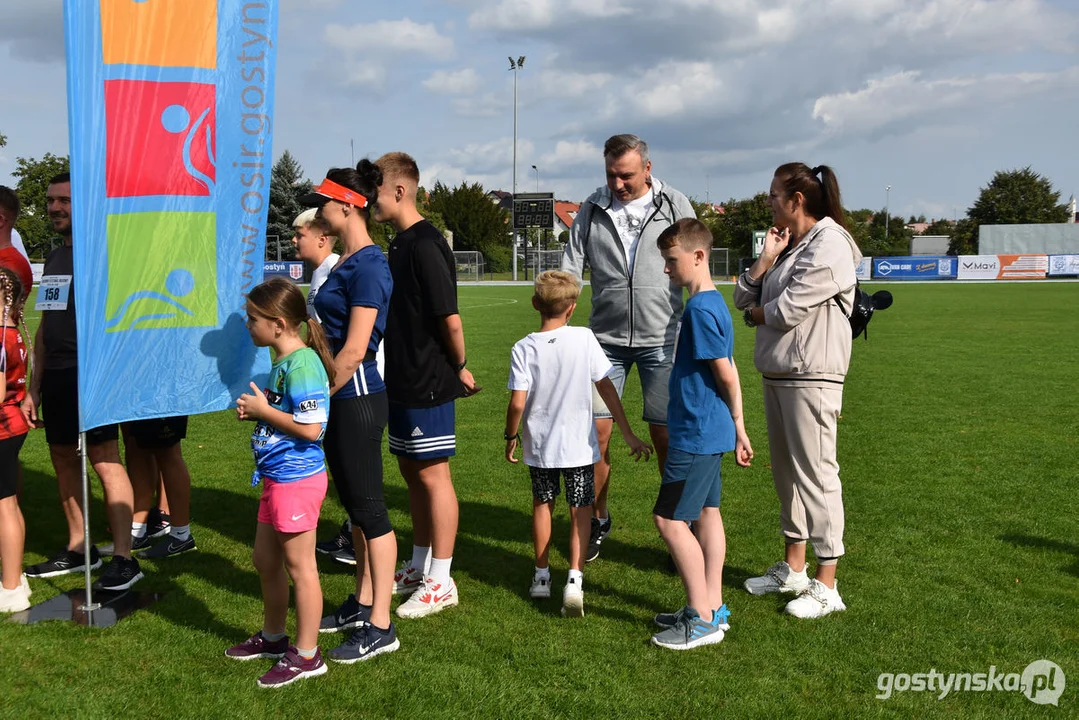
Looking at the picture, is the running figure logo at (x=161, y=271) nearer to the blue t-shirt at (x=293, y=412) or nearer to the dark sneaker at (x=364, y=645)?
the blue t-shirt at (x=293, y=412)

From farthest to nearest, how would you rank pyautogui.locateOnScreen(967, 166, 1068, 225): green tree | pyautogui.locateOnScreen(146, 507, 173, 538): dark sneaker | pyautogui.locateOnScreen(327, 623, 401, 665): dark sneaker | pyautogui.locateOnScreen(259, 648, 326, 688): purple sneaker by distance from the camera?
pyautogui.locateOnScreen(967, 166, 1068, 225): green tree → pyautogui.locateOnScreen(146, 507, 173, 538): dark sneaker → pyautogui.locateOnScreen(327, 623, 401, 665): dark sneaker → pyautogui.locateOnScreen(259, 648, 326, 688): purple sneaker

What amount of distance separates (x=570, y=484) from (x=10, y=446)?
2706 millimetres

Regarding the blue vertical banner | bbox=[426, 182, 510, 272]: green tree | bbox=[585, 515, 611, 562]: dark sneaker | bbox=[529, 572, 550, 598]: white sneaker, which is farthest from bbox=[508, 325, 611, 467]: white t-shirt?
bbox=[426, 182, 510, 272]: green tree

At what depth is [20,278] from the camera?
4.58 metres

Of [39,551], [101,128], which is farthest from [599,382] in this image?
[39,551]

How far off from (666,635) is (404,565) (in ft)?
5.51

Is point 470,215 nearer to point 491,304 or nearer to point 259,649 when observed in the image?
point 491,304

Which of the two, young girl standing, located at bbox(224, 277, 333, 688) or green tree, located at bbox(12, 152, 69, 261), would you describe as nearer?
young girl standing, located at bbox(224, 277, 333, 688)

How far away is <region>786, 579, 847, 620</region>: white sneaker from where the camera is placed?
412 cm

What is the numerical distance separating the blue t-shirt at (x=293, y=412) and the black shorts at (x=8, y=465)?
165 centimetres

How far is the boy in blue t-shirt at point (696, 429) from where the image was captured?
3773mm

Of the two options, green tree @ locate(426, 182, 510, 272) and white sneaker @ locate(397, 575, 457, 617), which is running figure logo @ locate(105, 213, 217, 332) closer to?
white sneaker @ locate(397, 575, 457, 617)

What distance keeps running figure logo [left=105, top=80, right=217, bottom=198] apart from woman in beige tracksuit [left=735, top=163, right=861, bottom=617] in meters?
2.67

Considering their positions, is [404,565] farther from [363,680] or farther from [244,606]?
[363,680]
